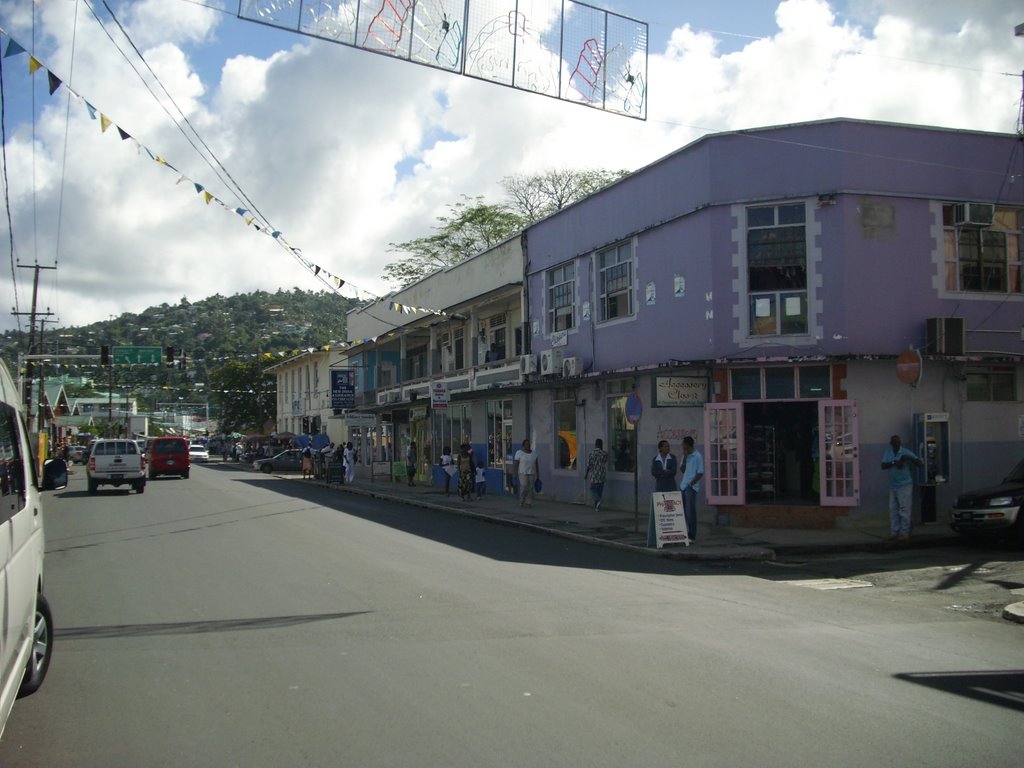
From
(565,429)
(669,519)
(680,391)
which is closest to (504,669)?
(669,519)

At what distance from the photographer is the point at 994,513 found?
14.7 m

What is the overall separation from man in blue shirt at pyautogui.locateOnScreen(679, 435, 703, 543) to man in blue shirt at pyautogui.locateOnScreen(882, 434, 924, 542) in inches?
133

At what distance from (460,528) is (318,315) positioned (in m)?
115

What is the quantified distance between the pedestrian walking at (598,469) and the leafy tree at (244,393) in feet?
211

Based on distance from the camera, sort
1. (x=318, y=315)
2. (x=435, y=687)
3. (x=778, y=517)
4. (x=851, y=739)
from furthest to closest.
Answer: (x=318, y=315) → (x=778, y=517) → (x=435, y=687) → (x=851, y=739)

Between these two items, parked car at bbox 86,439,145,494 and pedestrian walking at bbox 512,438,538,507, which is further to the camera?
parked car at bbox 86,439,145,494

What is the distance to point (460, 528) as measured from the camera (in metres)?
19.7

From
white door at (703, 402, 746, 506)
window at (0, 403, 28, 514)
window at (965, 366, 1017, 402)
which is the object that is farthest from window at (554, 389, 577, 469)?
window at (0, 403, 28, 514)

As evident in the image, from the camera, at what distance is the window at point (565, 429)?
979 inches

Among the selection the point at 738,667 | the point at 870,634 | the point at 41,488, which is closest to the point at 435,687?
the point at 738,667

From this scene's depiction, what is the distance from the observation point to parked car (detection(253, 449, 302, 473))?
5278cm

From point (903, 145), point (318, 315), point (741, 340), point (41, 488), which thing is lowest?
point (41, 488)

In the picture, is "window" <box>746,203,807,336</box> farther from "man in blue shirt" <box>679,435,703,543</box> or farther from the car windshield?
the car windshield

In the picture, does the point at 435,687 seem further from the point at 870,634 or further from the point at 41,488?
the point at 870,634
